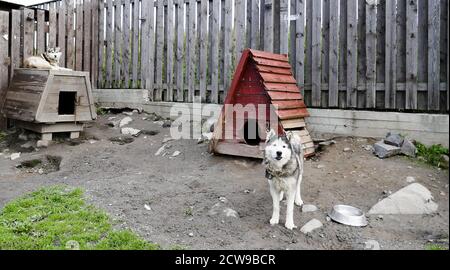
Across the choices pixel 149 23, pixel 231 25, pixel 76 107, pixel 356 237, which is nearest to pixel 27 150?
pixel 76 107

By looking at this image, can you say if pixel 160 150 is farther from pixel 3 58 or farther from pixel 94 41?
pixel 94 41

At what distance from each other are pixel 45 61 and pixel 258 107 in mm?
4377

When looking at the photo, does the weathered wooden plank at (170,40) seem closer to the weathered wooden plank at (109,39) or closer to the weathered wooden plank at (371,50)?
the weathered wooden plank at (109,39)

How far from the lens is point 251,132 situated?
5973 mm

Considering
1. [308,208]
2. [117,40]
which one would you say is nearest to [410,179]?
[308,208]

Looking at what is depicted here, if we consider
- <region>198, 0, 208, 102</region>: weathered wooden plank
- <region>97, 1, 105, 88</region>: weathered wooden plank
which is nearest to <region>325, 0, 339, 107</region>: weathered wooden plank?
<region>198, 0, 208, 102</region>: weathered wooden plank

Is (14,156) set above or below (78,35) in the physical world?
below

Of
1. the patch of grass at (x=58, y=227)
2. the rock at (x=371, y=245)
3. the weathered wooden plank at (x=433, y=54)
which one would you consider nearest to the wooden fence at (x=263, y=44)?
the weathered wooden plank at (x=433, y=54)

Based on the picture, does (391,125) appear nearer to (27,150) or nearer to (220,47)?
(220,47)

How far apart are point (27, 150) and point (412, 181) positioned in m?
6.12

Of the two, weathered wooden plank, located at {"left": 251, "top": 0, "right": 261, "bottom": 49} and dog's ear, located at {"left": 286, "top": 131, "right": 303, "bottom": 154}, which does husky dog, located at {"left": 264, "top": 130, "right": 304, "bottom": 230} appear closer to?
dog's ear, located at {"left": 286, "top": 131, "right": 303, "bottom": 154}

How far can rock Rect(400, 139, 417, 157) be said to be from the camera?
5.35 metres

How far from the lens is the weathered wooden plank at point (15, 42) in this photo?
7.88m

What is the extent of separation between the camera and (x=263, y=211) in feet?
14.1
